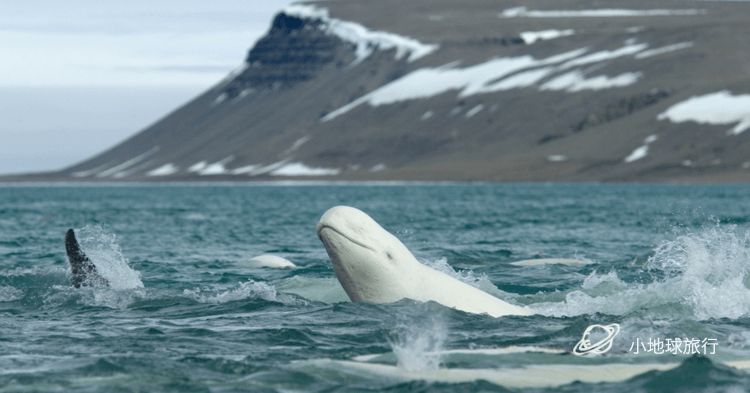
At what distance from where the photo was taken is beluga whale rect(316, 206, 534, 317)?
20719 millimetres

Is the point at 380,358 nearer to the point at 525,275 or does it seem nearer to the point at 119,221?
the point at 525,275

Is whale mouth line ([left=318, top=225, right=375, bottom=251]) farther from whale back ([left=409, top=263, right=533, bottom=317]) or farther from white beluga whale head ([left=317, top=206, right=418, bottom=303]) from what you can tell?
whale back ([left=409, top=263, right=533, bottom=317])

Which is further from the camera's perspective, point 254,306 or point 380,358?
point 254,306

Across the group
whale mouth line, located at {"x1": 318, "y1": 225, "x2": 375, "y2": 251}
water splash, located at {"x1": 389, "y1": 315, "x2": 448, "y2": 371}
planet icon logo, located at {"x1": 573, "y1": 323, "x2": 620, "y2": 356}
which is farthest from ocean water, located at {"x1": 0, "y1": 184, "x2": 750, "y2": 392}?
whale mouth line, located at {"x1": 318, "y1": 225, "x2": 375, "y2": 251}

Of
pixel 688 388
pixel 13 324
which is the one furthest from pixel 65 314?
pixel 688 388

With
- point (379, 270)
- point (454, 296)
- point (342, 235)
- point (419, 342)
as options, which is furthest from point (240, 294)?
point (419, 342)

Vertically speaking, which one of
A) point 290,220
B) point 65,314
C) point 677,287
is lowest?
point 290,220

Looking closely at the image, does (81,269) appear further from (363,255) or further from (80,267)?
(363,255)

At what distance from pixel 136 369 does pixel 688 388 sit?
6153mm

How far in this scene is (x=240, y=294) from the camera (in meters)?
26.7

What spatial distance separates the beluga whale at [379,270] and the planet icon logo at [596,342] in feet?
6.50

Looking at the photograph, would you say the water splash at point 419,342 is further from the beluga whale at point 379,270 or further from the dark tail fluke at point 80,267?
the dark tail fluke at point 80,267

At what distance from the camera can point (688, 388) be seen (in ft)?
55.7

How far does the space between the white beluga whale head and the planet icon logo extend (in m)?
2.63
